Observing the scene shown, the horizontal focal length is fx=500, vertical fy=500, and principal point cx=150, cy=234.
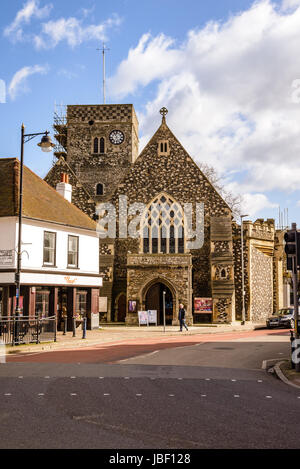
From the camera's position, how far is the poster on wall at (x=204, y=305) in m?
33.7

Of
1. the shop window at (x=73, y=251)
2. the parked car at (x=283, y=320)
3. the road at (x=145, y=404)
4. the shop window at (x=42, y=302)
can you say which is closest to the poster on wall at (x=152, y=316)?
the shop window at (x=73, y=251)

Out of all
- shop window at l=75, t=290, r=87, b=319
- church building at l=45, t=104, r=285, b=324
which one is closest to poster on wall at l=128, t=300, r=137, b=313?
church building at l=45, t=104, r=285, b=324

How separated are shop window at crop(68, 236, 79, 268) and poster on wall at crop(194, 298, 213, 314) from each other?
964 cm

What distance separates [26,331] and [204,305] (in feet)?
54.7

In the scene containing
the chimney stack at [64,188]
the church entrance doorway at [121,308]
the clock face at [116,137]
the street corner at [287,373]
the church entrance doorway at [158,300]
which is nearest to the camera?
the street corner at [287,373]

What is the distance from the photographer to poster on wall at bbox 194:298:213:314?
33.7 meters

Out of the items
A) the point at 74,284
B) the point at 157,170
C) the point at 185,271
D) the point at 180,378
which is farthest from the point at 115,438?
the point at 157,170

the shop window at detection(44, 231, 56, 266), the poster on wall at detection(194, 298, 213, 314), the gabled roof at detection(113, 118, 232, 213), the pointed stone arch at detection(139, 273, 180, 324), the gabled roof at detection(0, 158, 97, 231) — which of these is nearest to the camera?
the gabled roof at detection(0, 158, 97, 231)

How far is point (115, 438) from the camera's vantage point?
649cm

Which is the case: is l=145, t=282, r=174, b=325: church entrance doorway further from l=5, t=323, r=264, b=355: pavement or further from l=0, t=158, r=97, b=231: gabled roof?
l=0, t=158, r=97, b=231: gabled roof

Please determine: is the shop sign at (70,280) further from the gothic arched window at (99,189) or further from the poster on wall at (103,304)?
the gothic arched window at (99,189)

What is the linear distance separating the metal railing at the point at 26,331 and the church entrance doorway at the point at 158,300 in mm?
13465
